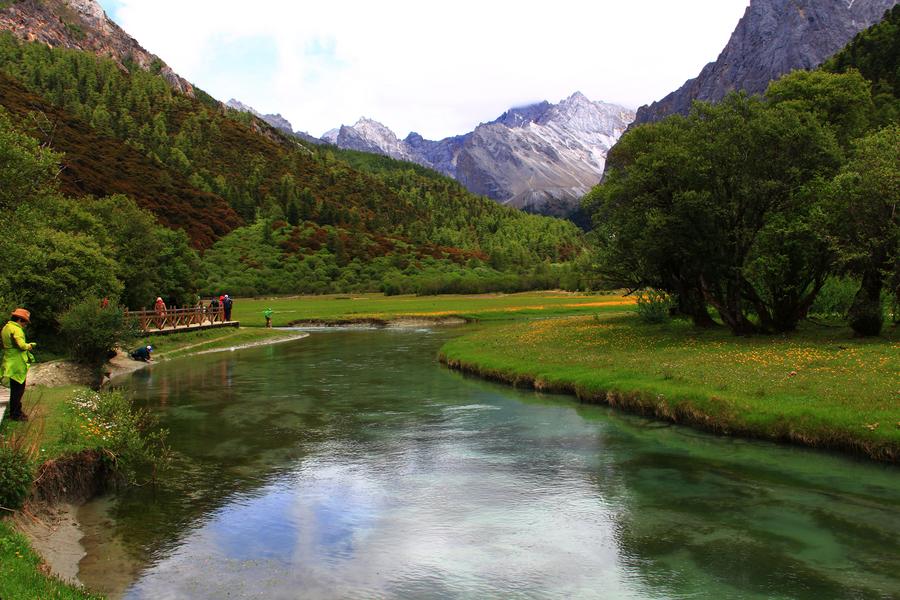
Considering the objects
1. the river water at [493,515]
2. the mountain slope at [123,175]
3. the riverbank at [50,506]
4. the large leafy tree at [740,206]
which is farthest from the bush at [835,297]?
the mountain slope at [123,175]

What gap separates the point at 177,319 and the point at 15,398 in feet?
148

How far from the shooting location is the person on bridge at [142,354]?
4819 centimetres

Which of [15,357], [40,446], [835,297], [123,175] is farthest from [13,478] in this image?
[123,175]

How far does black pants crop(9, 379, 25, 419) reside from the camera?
1889cm

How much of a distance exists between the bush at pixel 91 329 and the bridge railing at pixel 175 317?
12.7 metres

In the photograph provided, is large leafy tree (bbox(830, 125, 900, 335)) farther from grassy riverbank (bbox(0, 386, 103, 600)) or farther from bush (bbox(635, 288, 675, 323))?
grassy riverbank (bbox(0, 386, 103, 600))

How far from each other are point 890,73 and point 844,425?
102 metres

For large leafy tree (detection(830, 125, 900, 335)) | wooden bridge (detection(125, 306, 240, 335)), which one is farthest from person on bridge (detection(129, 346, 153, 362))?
large leafy tree (detection(830, 125, 900, 335))

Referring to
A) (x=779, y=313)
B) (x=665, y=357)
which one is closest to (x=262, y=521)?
(x=665, y=357)

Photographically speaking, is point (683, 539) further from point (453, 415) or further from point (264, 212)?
point (264, 212)

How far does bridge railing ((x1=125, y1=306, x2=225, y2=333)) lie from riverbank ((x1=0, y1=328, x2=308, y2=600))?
28.6 metres

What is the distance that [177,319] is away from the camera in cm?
6203

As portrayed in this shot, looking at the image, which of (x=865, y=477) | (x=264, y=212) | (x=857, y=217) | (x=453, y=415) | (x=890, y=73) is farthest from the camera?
(x=264, y=212)

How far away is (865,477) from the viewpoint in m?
18.0
